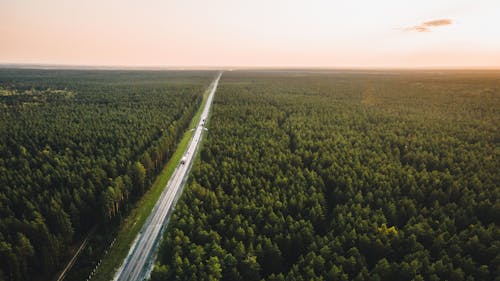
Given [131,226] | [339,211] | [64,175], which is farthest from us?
[64,175]

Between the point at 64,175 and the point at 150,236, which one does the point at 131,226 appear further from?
the point at 64,175

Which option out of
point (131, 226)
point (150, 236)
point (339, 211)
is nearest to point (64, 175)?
point (131, 226)

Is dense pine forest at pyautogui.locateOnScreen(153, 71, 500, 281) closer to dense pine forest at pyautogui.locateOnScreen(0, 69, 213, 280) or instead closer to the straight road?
the straight road

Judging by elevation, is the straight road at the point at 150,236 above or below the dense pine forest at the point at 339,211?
below

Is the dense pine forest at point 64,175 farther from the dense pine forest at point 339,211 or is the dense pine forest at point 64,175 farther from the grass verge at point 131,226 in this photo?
the dense pine forest at point 339,211

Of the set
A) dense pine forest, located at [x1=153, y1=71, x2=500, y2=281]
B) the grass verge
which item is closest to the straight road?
the grass verge

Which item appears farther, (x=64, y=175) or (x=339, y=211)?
(x=64, y=175)

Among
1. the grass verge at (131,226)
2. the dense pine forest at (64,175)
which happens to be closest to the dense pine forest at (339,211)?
the grass verge at (131,226)

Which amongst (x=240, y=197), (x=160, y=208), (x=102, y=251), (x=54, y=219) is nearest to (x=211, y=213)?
(x=240, y=197)
